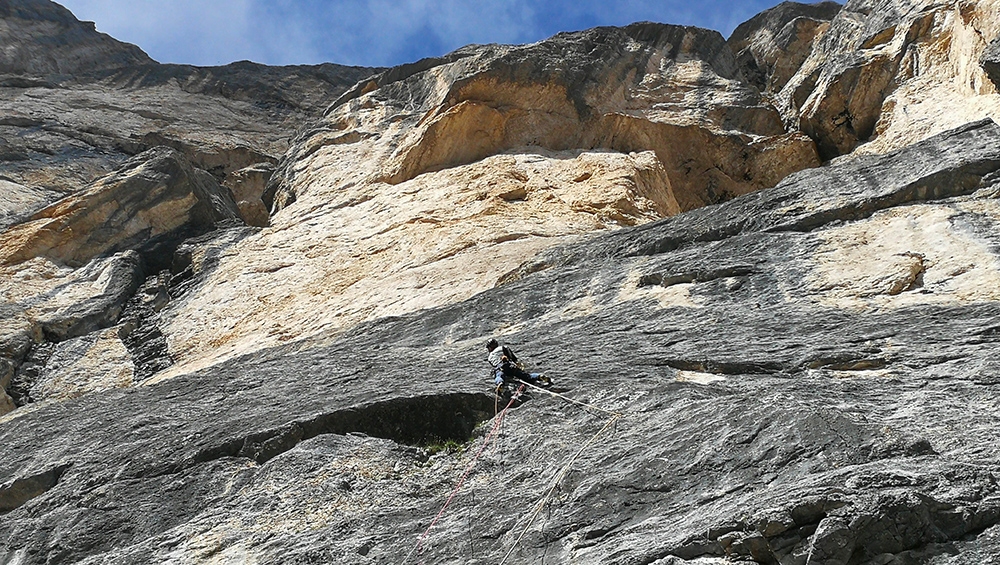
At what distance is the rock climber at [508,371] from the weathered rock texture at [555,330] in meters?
0.32

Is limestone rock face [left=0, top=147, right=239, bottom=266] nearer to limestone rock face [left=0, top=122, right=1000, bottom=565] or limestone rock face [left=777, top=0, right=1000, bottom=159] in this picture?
limestone rock face [left=0, top=122, right=1000, bottom=565]

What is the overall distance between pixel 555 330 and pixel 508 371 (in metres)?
2.33

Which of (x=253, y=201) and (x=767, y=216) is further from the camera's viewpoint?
(x=253, y=201)

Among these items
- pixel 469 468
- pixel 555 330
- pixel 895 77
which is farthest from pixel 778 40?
pixel 469 468

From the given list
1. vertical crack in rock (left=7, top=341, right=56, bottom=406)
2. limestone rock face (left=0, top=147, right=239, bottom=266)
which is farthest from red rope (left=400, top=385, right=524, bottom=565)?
limestone rock face (left=0, top=147, right=239, bottom=266)

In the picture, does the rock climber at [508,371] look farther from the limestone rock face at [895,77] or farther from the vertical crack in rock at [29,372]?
the limestone rock face at [895,77]

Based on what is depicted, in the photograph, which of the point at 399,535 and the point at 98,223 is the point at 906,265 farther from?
the point at 98,223

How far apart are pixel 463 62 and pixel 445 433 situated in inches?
819

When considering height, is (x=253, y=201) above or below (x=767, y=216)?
above

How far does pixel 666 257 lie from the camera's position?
13.6m

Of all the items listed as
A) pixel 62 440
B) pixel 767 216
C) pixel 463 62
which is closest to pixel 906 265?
pixel 767 216

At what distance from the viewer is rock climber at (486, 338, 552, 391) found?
402 inches

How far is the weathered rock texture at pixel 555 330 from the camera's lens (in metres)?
7.49

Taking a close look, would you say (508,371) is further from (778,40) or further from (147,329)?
(778,40)
